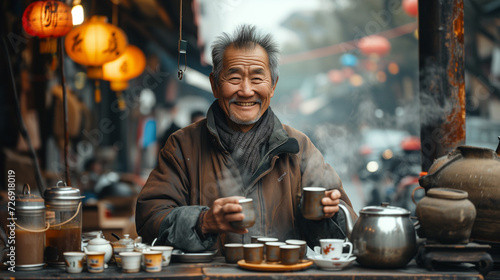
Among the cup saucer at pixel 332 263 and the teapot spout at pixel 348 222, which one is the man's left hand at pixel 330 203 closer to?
the teapot spout at pixel 348 222

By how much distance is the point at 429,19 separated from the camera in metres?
2.79

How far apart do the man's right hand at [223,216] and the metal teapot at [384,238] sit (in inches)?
18.4

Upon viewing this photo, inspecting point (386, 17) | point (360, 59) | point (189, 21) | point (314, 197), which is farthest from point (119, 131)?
point (314, 197)

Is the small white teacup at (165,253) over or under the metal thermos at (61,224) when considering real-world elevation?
under

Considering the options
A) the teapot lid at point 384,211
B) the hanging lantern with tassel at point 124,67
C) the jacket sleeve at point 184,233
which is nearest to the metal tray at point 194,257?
the jacket sleeve at point 184,233

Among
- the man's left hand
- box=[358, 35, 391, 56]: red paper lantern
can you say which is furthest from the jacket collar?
box=[358, 35, 391, 56]: red paper lantern

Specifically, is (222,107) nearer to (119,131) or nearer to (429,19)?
(429,19)

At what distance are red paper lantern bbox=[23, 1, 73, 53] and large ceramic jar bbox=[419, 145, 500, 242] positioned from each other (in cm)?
281

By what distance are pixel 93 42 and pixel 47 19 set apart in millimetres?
533

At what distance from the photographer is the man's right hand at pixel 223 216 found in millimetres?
2059

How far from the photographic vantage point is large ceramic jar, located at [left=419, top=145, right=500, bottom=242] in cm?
218

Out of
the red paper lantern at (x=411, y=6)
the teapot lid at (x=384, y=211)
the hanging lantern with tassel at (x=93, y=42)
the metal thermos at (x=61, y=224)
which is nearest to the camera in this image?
the teapot lid at (x=384, y=211)

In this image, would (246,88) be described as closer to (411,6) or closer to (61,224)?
(61,224)

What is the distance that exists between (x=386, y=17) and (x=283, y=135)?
6.42 m
